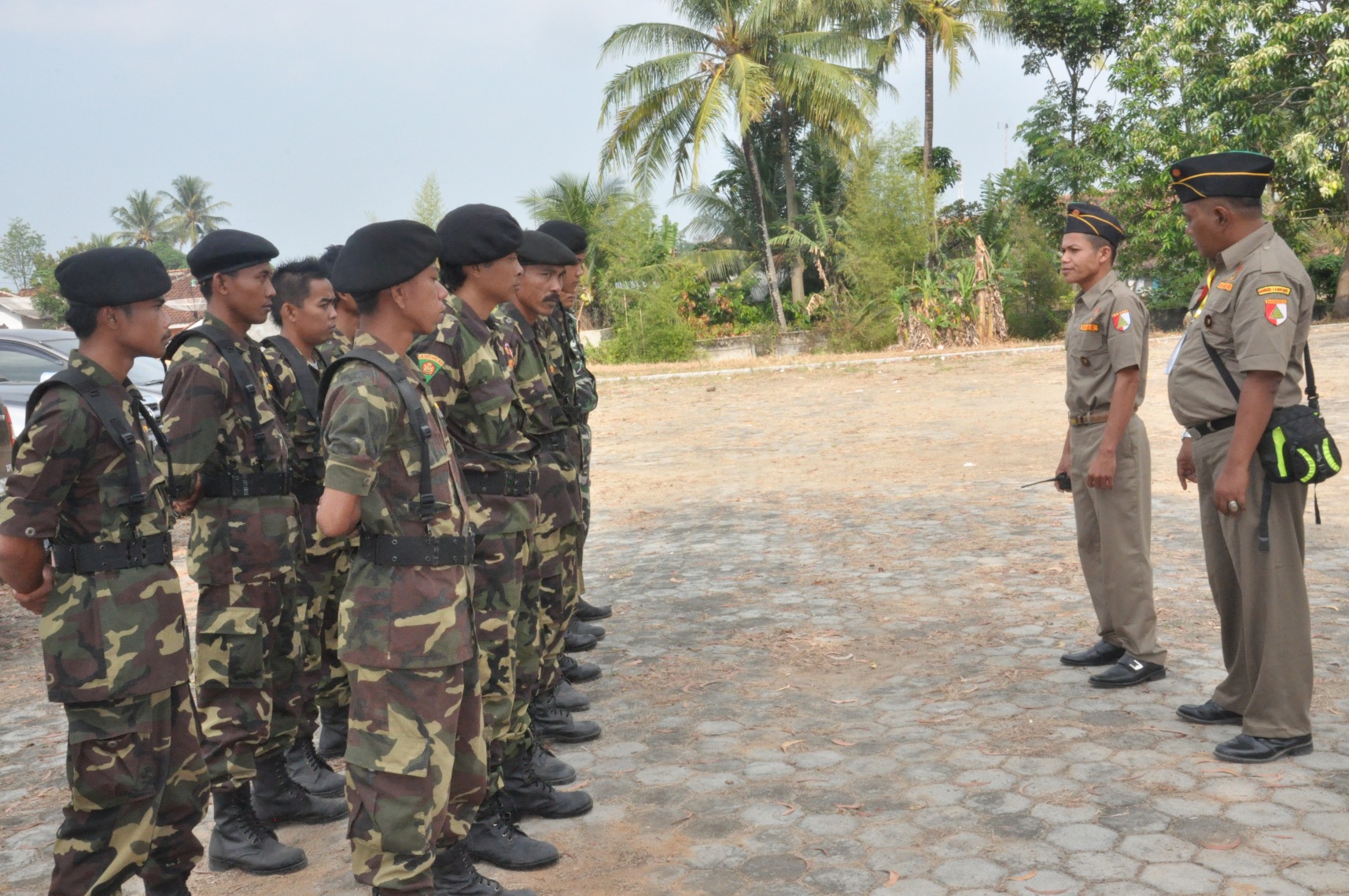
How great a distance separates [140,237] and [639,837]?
8525 centimetres

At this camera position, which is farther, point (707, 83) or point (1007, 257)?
point (707, 83)

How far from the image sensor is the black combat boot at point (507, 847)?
3695 millimetres

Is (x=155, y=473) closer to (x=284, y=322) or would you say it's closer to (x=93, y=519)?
(x=93, y=519)

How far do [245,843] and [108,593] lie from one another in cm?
109

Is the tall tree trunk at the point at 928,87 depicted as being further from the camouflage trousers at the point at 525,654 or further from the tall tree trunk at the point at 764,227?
the camouflage trousers at the point at 525,654

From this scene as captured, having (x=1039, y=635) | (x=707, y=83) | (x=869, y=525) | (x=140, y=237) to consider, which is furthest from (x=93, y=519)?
(x=140, y=237)

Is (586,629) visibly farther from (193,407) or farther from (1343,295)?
(1343,295)

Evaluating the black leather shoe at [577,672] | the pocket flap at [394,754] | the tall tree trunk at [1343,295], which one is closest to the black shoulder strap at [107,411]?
the pocket flap at [394,754]

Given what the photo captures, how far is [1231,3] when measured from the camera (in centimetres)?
2178

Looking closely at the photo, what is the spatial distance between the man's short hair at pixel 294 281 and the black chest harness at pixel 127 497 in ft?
4.53

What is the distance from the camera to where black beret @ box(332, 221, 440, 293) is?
10.1 ft

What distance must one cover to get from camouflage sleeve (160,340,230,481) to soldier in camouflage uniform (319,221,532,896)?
882mm

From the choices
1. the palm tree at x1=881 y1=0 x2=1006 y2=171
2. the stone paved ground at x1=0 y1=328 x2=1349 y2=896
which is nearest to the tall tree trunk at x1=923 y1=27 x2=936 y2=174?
the palm tree at x1=881 y1=0 x2=1006 y2=171

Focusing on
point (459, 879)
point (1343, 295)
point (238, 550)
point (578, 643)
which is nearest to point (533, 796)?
point (459, 879)
